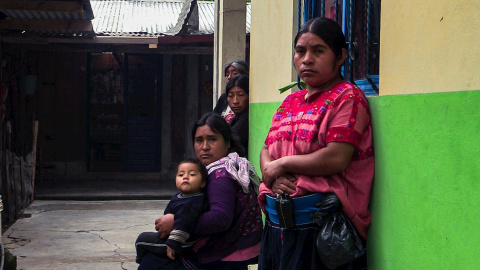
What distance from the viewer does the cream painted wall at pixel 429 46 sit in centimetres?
212

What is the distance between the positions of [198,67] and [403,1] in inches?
462

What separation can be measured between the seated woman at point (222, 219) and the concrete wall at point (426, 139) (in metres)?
0.81

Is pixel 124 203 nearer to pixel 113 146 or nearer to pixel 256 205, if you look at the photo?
pixel 113 146

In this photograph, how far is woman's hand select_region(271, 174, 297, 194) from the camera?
2.86 metres

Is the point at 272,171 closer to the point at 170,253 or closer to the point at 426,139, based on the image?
the point at 426,139

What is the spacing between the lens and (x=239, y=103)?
5.30 meters

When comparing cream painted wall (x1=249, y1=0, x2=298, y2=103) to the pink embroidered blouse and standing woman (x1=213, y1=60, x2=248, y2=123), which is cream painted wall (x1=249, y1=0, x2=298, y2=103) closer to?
standing woman (x1=213, y1=60, x2=248, y2=123)

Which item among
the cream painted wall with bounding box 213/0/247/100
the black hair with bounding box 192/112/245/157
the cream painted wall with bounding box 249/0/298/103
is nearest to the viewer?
the black hair with bounding box 192/112/245/157

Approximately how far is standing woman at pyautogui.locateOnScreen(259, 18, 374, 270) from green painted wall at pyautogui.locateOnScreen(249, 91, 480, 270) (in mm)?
75

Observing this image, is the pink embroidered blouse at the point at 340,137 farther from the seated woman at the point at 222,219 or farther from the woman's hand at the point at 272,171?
the seated woman at the point at 222,219

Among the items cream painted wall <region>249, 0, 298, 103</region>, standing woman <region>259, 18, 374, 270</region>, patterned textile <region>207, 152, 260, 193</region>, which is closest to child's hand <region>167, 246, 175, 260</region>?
patterned textile <region>207, 152, 260, 193</region>

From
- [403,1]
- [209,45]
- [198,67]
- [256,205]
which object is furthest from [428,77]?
[198,67]

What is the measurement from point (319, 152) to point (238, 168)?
0.97 meters

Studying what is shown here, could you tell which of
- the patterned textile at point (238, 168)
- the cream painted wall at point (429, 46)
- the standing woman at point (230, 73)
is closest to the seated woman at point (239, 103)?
the standing woman at point (230, 73)
